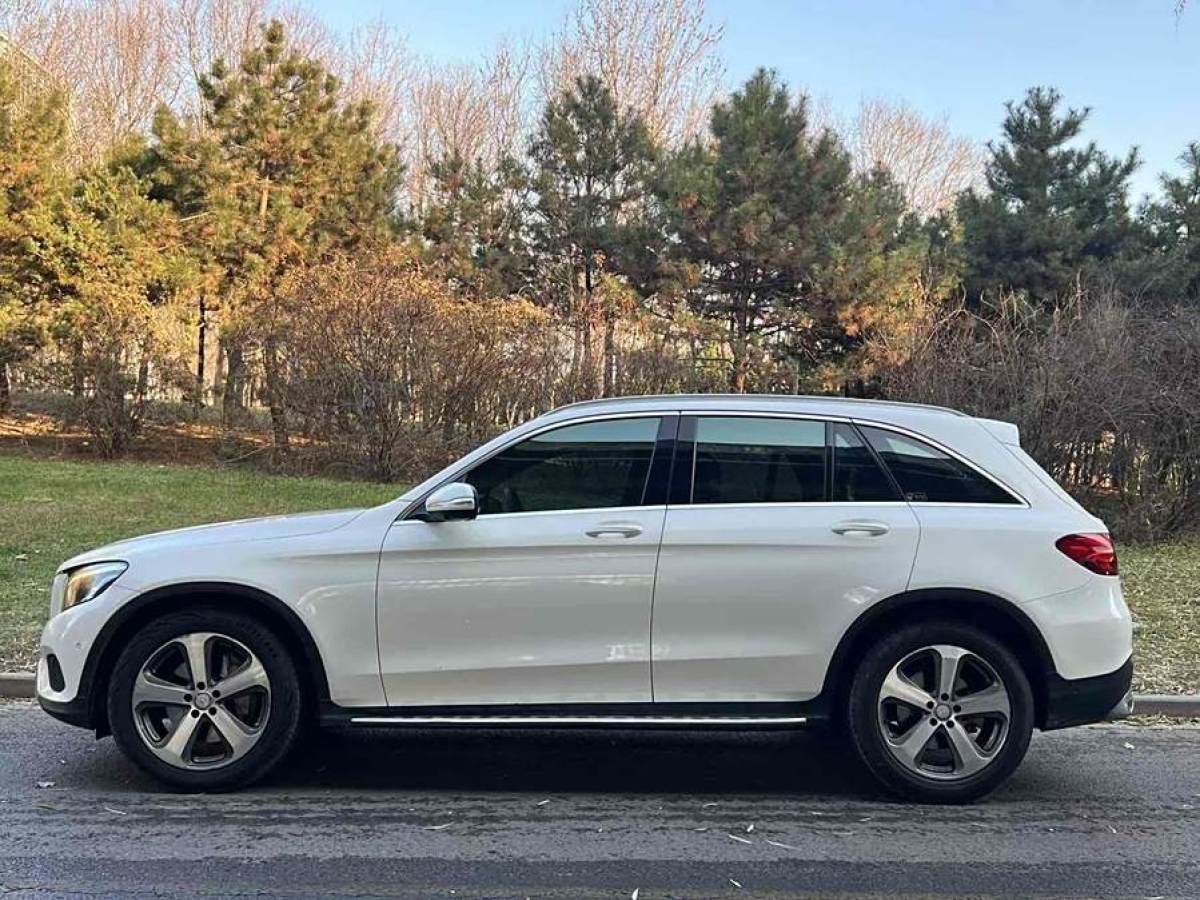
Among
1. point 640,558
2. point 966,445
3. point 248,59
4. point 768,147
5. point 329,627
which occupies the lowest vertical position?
point 329,627

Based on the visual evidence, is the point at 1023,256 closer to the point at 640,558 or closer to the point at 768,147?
the point at 768,147

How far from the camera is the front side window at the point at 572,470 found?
14.9 ft

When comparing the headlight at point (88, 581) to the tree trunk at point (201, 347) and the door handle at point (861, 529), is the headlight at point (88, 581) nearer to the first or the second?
the door handle at point (861, 529)

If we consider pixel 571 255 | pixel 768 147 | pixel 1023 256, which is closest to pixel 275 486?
pixel 571 255

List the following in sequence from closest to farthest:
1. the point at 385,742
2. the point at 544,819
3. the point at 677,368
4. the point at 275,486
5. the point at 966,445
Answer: the point at 544,819 → the point at 966,445 → the point at 385,742 → the point at 275,486 → the point at 677,368

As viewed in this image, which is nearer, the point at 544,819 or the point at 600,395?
the point at 544,819

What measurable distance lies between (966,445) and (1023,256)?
17.4 meters

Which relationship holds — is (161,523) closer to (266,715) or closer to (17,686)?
(17,686)

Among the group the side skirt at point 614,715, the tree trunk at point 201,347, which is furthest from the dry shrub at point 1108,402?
the tree trunk at point 201,347

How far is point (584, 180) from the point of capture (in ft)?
73.2

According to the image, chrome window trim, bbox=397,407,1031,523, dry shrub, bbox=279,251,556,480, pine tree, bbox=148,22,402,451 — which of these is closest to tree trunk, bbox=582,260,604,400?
dry shrub, bbox=279,251,556,480

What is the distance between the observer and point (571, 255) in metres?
22.2

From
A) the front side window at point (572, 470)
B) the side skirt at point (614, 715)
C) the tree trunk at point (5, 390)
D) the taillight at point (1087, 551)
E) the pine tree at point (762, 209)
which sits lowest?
the side skirt at point (614, 715)

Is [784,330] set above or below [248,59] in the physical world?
below
